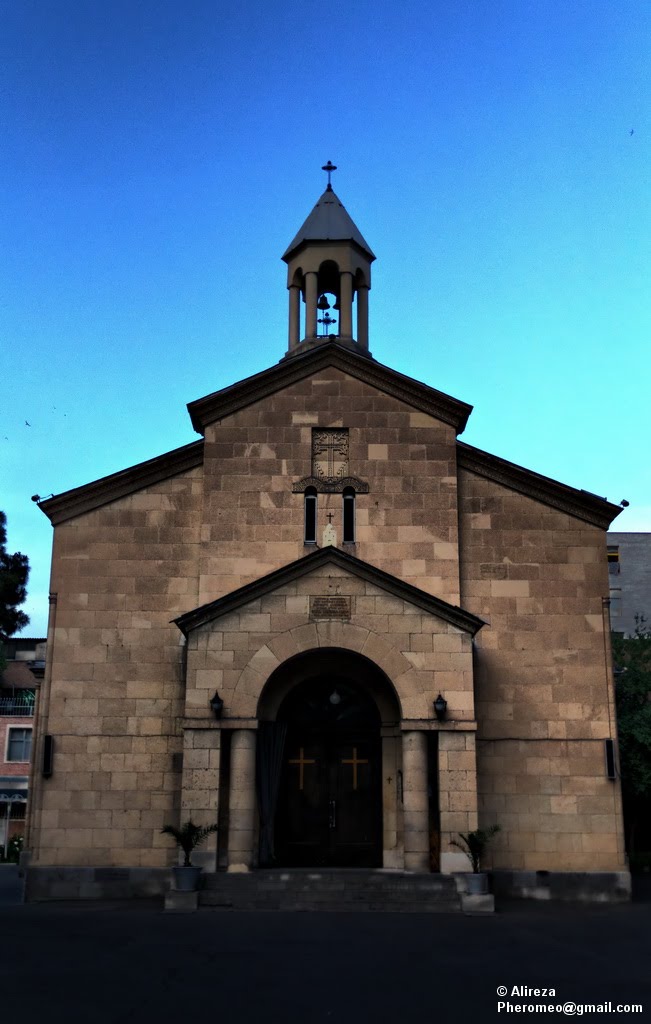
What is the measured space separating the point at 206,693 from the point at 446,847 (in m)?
4.94

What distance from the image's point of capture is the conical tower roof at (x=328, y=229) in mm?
24734

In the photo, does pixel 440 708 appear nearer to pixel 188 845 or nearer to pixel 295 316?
pixel 188 845

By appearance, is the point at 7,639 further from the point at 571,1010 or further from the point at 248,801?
the point at 571,1010

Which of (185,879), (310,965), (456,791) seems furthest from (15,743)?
(310,965)

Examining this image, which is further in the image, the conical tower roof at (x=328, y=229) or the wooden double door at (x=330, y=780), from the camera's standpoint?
the conical tower roof at (x=328, y=229)

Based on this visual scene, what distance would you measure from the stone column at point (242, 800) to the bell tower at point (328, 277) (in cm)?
1002

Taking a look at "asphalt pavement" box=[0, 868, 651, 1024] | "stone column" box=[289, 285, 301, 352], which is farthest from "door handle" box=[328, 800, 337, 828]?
"stone column" box=[289, 285, 301, 352]

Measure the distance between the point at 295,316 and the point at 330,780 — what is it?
446 inches

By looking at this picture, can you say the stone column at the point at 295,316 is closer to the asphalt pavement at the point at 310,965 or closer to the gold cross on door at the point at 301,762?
the gold cross on door at the point at 301,762

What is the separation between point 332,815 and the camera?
62.3 feet

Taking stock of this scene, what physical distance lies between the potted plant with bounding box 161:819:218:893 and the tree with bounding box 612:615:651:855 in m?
14.3

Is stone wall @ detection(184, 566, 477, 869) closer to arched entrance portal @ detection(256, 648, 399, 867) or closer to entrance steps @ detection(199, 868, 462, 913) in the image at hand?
arched entrance portal @ detection(256, 648, 399, 867)

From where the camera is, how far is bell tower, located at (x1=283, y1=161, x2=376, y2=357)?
24.3 m

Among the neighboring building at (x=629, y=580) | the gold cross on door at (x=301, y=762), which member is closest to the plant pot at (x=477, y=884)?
the gold cross on door at (x=301, y=762)
